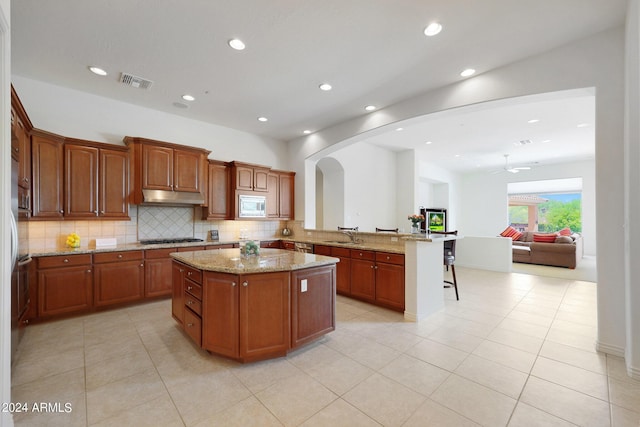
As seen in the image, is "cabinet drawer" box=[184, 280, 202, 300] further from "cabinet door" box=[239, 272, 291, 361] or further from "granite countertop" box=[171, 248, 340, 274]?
"cabinet door" box=[239, 272, 291, 361]

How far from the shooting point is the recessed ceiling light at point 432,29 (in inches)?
96.7

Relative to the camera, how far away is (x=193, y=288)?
2.68m

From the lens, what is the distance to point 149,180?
162 inches

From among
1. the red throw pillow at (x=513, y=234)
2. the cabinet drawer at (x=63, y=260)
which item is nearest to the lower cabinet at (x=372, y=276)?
the cabinet drawer at (x=63, y=260)

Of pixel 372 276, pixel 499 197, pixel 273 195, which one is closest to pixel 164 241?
pixel 273 195

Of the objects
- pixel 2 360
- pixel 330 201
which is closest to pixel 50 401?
pixel 2 360

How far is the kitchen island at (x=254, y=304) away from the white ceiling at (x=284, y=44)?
2.24 m

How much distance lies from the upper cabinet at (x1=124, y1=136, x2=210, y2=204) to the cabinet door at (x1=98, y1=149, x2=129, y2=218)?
11 centimetres

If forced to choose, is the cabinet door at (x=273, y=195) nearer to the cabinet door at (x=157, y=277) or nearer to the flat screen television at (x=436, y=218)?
the cabinet door at (x=157, y=277)

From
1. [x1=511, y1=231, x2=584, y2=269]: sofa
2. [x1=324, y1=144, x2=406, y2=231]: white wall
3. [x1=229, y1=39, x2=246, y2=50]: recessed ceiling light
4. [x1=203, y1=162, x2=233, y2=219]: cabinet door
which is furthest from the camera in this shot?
[x1=511, y1=231, x2=584, y2=269]: sofa

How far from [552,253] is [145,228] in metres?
9.65

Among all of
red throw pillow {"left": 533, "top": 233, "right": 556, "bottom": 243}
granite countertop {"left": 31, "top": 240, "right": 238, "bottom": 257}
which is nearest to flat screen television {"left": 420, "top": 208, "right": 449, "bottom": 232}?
red throw pillow {"left": 533, "top": 233, "right": 556, "bottom": 243}

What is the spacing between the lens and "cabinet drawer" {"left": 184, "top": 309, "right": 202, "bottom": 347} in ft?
8.34

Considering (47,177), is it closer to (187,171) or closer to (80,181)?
(80,181)
